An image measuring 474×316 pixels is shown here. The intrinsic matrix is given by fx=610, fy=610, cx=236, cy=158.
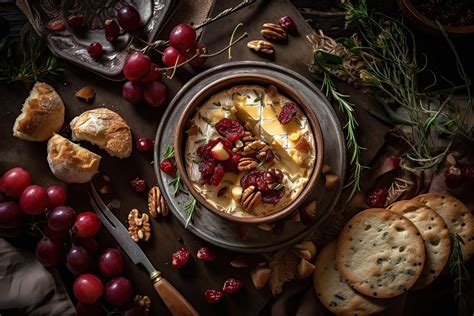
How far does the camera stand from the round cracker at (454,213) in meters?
2.89

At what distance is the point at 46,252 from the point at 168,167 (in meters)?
0.67

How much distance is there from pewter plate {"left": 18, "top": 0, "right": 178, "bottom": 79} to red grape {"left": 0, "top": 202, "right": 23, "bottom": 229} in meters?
0.74

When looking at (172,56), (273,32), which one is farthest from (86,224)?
(273,32)

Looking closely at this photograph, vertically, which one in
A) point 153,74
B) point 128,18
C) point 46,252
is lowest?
point 46,252

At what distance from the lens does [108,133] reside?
9.29ft

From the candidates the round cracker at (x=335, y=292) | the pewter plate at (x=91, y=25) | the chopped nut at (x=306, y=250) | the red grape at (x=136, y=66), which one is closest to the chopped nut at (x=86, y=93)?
the pewter plate at (x=91, y=25)

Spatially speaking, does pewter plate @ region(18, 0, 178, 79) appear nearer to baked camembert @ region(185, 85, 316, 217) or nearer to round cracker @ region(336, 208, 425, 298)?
baked camembert @ region(185, 85, 316, 217)

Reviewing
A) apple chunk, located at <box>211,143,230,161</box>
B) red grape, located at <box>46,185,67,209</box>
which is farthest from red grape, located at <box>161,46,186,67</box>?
red grape, located at <box>46,185,67,209</box>

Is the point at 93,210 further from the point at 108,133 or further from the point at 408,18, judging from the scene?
the point at 408,18

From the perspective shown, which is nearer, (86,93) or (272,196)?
(272,196)

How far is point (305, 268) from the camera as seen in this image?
281cm

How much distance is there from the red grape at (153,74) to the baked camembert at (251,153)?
364 mm

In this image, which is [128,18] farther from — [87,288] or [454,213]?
[454,213]

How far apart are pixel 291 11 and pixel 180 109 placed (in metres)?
0.72
